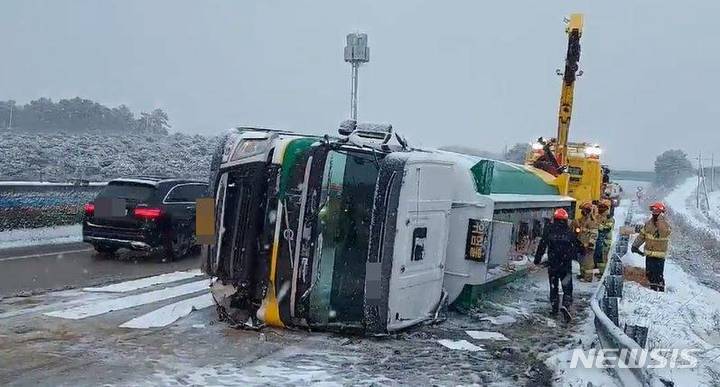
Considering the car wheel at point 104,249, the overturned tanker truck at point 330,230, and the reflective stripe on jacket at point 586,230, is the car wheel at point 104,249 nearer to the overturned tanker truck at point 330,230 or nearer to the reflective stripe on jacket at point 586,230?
the overturned tanker truck at point 330,230

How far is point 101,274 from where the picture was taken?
11.1m

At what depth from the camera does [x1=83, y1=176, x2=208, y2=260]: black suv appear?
1280 centimetres

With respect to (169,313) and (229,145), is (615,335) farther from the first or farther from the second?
(169,313)

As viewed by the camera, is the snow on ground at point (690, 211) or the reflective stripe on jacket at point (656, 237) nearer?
the reflective stripe on jacket at point (656, 237)

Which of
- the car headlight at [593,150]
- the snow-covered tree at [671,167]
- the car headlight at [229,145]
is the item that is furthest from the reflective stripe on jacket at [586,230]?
the snow-covered tree at [671,167]

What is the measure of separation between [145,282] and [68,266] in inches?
87.8

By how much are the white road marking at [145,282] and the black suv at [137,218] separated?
138cm

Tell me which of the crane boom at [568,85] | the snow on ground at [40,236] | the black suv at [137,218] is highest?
the crane boom at [568,85]

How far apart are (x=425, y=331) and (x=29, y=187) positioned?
1130cm

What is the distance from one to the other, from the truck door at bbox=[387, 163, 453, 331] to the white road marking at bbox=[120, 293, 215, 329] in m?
2.48

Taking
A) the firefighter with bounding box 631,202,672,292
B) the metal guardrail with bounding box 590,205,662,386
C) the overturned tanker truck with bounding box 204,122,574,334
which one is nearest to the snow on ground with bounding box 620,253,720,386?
the metal guardrail with bounding box 590,205,662,386

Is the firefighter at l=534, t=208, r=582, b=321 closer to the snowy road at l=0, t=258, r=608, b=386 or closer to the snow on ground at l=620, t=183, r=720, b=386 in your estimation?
the snowy road at l=0, t=258, r=608, b=386

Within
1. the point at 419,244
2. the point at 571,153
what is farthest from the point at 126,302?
the point at 571,153

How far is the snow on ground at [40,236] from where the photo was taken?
14.9m
